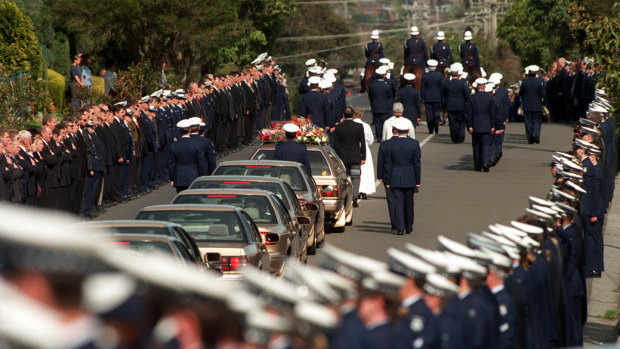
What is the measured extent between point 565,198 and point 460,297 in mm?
5805

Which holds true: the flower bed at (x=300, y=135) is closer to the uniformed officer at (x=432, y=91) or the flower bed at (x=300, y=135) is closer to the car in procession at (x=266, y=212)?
the car in procession at (x=266, y=212)

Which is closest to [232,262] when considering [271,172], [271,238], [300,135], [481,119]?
[271,238]

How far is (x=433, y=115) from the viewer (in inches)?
1375

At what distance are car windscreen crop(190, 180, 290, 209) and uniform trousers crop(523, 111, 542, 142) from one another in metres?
17.2

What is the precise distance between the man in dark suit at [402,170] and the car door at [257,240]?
6.08 metres

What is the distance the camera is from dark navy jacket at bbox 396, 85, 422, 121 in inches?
1225

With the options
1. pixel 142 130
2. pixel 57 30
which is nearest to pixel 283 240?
pixel 142 130

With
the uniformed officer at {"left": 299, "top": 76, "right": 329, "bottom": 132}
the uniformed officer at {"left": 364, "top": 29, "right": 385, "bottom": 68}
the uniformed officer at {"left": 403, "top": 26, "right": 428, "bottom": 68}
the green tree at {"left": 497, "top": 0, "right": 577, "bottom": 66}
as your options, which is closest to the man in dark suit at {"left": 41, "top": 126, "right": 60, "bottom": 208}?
the uniformed officer at {"left": 299, "top": 76, "right": 329, "bottom": 132}

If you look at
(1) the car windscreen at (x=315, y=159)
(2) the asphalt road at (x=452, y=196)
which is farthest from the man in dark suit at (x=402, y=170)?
(1) the car windscreen at (x=315, y=159)

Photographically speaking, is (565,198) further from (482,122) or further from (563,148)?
(563,148)

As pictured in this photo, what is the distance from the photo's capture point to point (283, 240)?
1390cm

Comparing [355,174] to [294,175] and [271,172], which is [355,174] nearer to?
[294,175]

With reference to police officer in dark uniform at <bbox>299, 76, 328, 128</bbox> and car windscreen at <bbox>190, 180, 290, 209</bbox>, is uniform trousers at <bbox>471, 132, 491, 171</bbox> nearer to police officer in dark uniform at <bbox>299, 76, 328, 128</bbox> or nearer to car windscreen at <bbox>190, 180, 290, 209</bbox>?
police officer in dark uniform at <bbox>299, 76, 328, 128</bbox>

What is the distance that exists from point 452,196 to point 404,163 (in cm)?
540
